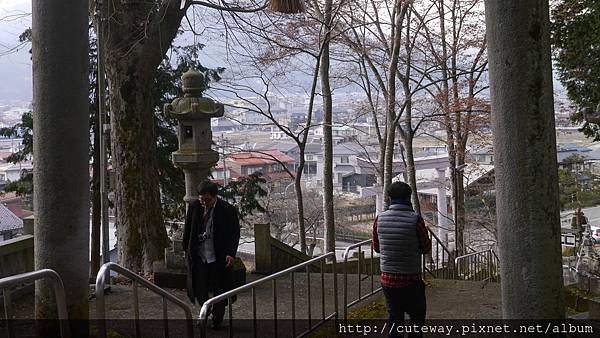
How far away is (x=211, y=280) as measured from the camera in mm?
6578

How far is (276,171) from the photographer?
89.9 feet

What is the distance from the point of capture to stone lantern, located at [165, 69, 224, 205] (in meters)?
8.54

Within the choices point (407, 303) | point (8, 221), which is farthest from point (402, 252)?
point (8, 221)

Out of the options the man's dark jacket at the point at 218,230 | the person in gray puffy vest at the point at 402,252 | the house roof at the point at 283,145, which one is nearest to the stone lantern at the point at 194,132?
the man's dark jacket at the point at 218,230

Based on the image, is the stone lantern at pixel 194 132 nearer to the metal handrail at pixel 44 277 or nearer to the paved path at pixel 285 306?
the paved path at pixel 285 306

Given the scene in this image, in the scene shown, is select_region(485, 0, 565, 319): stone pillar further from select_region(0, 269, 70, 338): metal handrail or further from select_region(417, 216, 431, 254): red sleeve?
select_region(0, 269, 70, 338): metal handrail

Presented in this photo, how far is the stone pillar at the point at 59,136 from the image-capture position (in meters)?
4.80

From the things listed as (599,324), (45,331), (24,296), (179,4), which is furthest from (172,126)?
(599,324)

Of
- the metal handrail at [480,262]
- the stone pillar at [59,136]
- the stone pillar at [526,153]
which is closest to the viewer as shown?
the stone pillar at [526,153]

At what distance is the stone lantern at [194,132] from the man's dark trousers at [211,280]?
212cm

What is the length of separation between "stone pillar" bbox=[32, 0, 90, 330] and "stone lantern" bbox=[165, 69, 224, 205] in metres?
3.59

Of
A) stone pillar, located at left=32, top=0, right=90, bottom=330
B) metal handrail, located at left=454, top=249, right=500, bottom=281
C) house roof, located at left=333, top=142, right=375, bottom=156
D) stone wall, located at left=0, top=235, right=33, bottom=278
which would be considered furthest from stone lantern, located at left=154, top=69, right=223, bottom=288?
house roof, located at left=333, top=142, right=375, bottom=156

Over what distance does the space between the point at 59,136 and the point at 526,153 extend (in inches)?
132

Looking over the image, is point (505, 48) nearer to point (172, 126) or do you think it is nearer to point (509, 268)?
point (509, 268)
